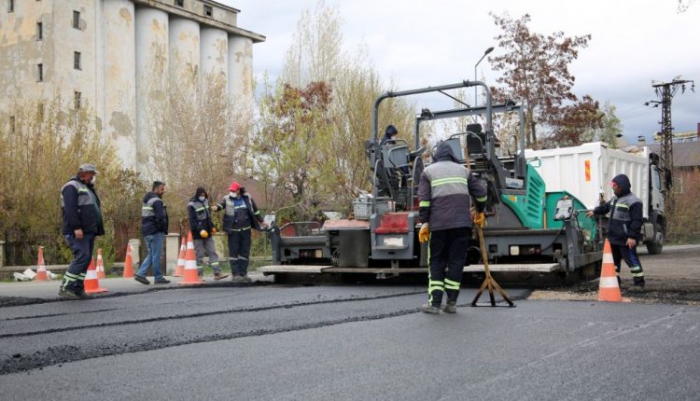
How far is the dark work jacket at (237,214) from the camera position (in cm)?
1339

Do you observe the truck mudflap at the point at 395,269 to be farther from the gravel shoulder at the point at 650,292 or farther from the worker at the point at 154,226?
the worker at the point at 154,226

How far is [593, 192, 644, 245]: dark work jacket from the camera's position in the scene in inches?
420

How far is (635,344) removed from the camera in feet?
18.6

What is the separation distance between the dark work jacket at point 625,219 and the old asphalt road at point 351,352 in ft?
7.48

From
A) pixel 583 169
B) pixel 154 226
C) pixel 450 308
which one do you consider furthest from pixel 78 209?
pixel 583 169

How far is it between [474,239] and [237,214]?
171 inches

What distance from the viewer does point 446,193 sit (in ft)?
26.2

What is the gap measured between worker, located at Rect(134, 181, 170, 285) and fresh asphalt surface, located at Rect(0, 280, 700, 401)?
13.3 feet

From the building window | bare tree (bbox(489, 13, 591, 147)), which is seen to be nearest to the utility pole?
bare tree (bbox(489, 13, 591, 147))

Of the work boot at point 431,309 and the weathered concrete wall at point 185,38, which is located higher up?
the weathered concrete wall at point 185,38

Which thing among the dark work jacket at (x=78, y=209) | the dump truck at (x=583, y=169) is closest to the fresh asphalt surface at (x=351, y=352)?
the dark work jacket at (x=78, y=209)

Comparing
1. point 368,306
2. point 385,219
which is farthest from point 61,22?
point 368,306

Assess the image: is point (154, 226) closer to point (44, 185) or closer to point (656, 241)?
point (44, 185)

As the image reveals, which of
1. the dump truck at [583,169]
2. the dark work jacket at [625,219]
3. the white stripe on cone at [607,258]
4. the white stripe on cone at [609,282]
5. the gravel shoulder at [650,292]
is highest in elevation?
the dump truck at [583,169]
